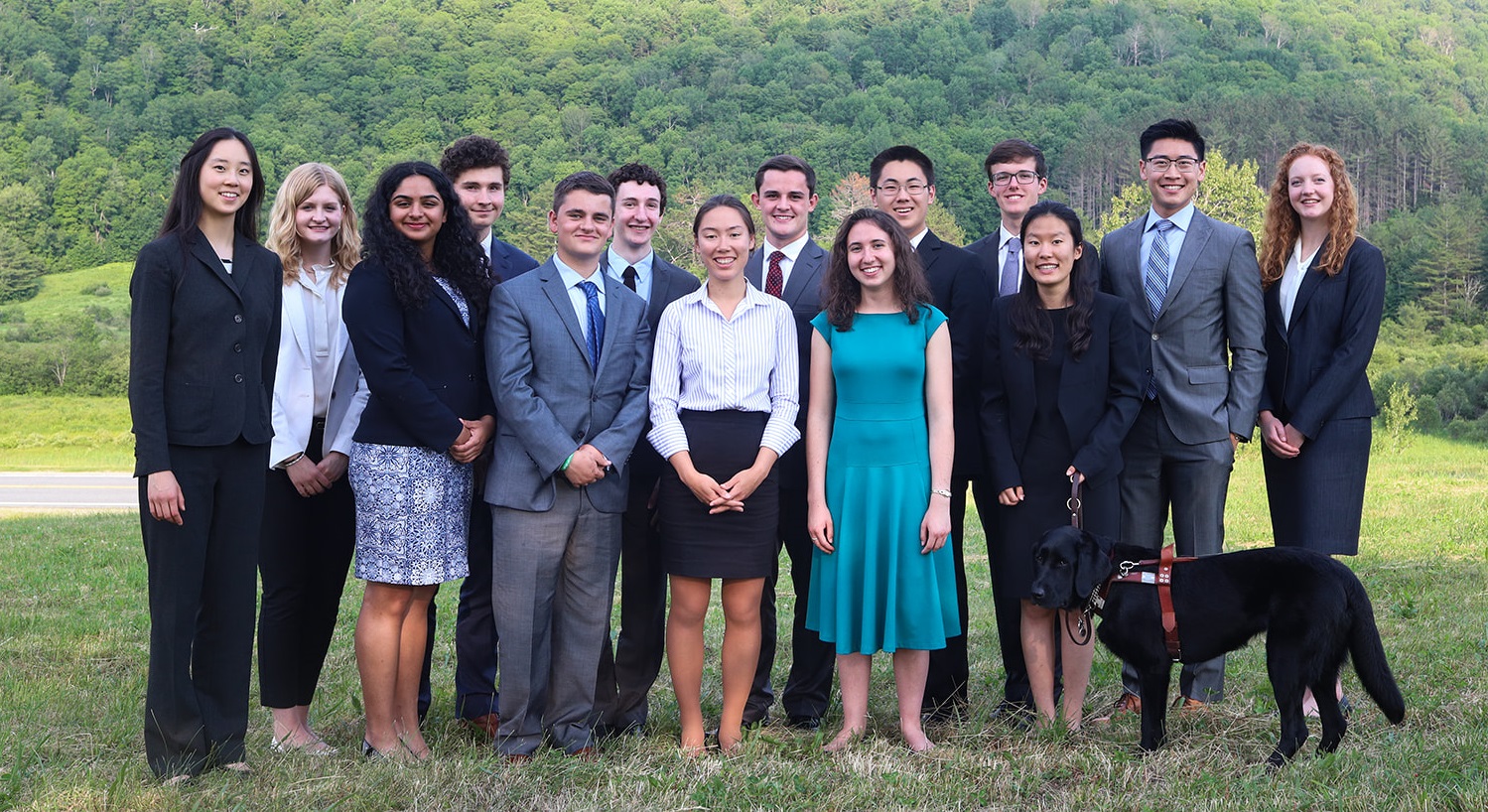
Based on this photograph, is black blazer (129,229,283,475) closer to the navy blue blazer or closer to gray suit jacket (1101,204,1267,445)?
the navy blue blazer

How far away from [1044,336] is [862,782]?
76.3 inches

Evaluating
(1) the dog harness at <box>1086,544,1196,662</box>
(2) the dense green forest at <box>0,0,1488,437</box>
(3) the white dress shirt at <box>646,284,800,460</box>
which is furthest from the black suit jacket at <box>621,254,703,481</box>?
(2) the dense green forest at <box>0,0,1488,437</box>

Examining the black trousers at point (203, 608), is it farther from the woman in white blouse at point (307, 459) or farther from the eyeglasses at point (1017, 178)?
the eyeglasses at point (1017, 178)

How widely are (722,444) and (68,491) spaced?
843 inches

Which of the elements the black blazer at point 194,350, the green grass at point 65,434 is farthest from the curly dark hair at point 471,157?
the green grass at point 65,434

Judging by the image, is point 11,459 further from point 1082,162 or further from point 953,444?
point 1082,162

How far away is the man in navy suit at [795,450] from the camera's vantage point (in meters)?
5.33

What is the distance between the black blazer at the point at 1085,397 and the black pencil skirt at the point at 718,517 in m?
1.03

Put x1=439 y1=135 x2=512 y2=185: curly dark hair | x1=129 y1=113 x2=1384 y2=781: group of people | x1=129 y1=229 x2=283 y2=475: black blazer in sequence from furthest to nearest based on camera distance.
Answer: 1. x1=439 y1=135 x2=512 y2=185: curly dark hair
2. x1=129 y1=113 x2=1384 y2=781: group of people
3. x1=129 y1=229 x2=283 y2=475: black blazer

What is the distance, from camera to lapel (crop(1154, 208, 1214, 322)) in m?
5.30

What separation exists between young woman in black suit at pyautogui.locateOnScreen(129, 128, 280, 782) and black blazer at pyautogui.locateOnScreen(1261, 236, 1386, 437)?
169 inches

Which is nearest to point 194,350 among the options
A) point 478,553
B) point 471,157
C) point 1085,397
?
point 478,553

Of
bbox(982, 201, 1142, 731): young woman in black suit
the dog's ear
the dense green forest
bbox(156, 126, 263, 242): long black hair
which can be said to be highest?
the dense green forest

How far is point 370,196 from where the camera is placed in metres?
4.70
